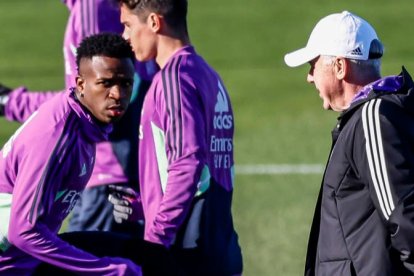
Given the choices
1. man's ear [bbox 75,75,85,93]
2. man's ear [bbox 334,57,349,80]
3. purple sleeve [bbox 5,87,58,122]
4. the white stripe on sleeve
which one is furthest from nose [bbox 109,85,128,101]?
purple sleeve [bbox 5,87,58,122]

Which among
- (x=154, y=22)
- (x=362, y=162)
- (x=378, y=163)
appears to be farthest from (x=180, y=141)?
(x=378, y=163)

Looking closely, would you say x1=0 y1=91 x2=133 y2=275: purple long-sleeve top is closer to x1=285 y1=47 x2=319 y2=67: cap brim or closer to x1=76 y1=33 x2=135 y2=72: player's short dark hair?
x1=76 y1=33 x2=135 y2=72: player's short dark hair

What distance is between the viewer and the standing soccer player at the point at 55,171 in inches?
251

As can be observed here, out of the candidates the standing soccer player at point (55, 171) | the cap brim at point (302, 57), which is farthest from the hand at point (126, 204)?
the cap brim at point (302, 57)

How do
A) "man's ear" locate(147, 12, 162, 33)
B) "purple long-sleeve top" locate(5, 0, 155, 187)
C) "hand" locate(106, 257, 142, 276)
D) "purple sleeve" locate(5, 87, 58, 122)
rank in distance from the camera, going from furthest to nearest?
1. "purple sleeve" locate(5, 87, 58, 122)
2. "purple long-sleeve top" locate(5, 0, 155, 187)
3. "man's ear" locate(147, 12, 162, 33)
4. "hand" locate(106, 257, 142, 276)

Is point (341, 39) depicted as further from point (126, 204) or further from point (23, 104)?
point (23, 104)

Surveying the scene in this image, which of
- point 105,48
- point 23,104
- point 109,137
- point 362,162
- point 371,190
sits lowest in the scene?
point 109,137

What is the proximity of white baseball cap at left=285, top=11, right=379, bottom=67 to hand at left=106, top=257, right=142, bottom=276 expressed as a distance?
1.28 meters

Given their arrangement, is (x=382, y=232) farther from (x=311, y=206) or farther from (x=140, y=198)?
(x=311, y=206)

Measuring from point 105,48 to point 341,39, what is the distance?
4.46 ft

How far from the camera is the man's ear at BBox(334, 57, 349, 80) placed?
617 centimetres

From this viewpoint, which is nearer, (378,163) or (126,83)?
(378,163)

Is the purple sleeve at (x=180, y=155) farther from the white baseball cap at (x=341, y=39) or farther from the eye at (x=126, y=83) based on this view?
the white baseball cap at (x=341, y=39)

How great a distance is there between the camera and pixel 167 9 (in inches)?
297
